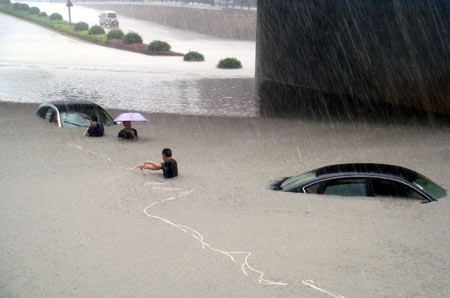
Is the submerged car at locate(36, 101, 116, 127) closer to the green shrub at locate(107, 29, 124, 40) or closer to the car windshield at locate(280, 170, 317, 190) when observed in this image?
the car windshield at locate(280, 170, 317, 190)

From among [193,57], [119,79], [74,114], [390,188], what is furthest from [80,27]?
[390,188]

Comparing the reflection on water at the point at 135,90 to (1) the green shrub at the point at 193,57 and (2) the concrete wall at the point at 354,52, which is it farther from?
(1) the green shrub at the point at 193,57

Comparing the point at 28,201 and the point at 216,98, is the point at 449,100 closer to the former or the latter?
the point at 216,98

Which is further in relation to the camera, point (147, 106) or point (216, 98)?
point (216, 98)

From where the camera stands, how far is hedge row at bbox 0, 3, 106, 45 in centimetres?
6475

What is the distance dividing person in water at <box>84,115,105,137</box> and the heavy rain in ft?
0.25

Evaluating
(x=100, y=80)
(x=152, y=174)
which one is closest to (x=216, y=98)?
(x=100, y=80)

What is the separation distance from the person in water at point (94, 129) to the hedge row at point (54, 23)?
4661 centimetres

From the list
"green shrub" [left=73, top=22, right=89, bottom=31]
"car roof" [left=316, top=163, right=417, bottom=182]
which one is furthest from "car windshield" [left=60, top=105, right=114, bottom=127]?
"green shrub" [left=73, top=22, right=89, bottom=31]

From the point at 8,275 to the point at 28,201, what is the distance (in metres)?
3.77

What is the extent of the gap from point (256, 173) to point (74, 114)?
840 centimetres

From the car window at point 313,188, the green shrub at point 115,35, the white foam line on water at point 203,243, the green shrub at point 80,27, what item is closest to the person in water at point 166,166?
the white foam line on water at point 203,243

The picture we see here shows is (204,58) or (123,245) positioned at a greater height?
(204,58)

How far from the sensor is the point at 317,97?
31922mm
